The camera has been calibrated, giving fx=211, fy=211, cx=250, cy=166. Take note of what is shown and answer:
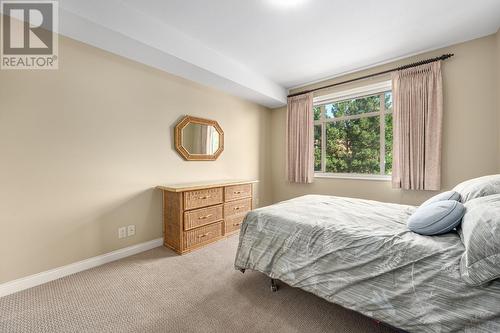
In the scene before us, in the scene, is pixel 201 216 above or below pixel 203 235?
above

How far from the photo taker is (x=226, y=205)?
10.4ft

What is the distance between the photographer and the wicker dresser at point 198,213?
2615mm

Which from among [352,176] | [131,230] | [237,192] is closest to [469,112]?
[352,176]

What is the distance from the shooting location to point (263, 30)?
95.5 inches

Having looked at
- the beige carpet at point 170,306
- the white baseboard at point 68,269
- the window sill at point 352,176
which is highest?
the window sill at point 352,176

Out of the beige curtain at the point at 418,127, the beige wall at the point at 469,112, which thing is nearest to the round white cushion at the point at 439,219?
the beige curtain at the point at 418,127

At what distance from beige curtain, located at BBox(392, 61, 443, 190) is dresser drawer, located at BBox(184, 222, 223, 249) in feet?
8.59

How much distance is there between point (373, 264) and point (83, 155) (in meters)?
2.76

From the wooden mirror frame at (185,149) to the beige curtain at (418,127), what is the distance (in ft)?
8.69

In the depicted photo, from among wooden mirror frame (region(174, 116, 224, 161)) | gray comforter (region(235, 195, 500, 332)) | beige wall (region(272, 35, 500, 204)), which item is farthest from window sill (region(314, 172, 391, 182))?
wooden mirror frame (region(174, 116, 224, 161))

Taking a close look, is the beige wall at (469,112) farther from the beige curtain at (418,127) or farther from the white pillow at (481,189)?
the white pillow at (481,189)

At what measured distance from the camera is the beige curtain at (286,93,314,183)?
3898mm

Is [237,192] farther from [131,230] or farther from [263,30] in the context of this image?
[263,30]

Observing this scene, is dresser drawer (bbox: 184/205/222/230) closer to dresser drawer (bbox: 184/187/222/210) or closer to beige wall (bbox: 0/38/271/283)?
dresser drawer (bbox: 184/187/222/210)
